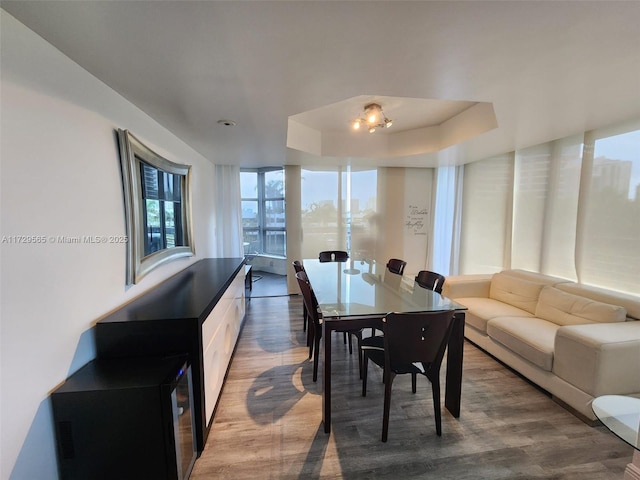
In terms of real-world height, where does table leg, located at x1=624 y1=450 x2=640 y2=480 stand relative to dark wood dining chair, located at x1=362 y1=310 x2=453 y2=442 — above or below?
below

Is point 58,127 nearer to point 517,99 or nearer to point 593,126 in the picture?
point 517,99

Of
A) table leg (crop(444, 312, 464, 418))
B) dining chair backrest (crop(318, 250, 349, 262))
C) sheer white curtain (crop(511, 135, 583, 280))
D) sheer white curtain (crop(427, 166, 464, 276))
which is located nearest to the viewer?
table leg (crop(444, 312, 464, 418))

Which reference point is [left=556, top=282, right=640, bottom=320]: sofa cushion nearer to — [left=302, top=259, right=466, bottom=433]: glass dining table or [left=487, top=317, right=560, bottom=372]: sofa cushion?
[left=487, top=317, right=560, bottom=372]: sofa cushion

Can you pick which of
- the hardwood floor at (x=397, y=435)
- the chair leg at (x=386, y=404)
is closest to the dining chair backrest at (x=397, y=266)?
the hardwood floor at (x=397, y=435)

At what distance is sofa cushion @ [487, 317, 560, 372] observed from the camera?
7.09 ft

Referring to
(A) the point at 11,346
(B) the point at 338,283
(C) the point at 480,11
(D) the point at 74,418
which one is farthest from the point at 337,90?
(D) the point at 74,418

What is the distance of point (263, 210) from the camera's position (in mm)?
6465

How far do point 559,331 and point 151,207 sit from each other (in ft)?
11.2

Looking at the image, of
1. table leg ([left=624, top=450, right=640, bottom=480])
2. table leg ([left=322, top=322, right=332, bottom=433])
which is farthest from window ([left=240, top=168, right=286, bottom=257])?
table leg ([left=624, top=450, right=640, bottom=480])

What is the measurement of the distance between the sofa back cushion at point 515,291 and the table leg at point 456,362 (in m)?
1.62

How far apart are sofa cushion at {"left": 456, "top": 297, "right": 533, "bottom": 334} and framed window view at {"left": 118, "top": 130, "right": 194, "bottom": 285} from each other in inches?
125

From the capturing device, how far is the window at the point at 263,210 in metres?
6.28

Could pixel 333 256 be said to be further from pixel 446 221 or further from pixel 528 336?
pixel 528 336

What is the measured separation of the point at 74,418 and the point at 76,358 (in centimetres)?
29
